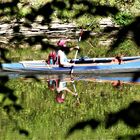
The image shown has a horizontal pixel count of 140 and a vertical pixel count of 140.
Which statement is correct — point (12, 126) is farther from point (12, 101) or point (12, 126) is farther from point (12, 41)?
point (12, 41)

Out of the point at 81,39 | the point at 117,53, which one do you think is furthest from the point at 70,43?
the point at 117,53

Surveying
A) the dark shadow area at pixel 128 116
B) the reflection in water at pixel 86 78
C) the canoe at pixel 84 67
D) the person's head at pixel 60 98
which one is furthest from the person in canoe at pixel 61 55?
the dark shadow area at pixel 128 116

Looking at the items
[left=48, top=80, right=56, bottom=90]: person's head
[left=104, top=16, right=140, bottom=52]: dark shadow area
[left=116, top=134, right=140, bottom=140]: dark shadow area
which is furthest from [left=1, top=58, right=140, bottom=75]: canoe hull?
[left=116, top=134, right=140, bottom=140]: dark shadow area

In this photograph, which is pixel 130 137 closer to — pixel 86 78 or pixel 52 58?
pixel 86 78

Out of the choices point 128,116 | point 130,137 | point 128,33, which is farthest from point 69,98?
point 128,33

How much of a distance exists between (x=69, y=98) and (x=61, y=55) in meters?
1.40

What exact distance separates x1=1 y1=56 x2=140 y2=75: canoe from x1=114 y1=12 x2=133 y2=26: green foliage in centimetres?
136

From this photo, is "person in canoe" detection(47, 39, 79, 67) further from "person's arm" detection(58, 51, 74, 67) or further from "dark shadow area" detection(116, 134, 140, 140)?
"dark shadow area" detection(116, 134, 140, 140)

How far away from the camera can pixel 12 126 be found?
15516 millimetres

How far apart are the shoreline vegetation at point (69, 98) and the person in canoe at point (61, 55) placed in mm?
314

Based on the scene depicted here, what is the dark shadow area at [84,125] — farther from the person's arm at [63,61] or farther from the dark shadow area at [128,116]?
the person's arm at [63,61]

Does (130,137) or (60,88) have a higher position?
(60,88)

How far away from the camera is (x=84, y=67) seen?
16359 mm

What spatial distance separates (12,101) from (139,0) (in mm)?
5540
